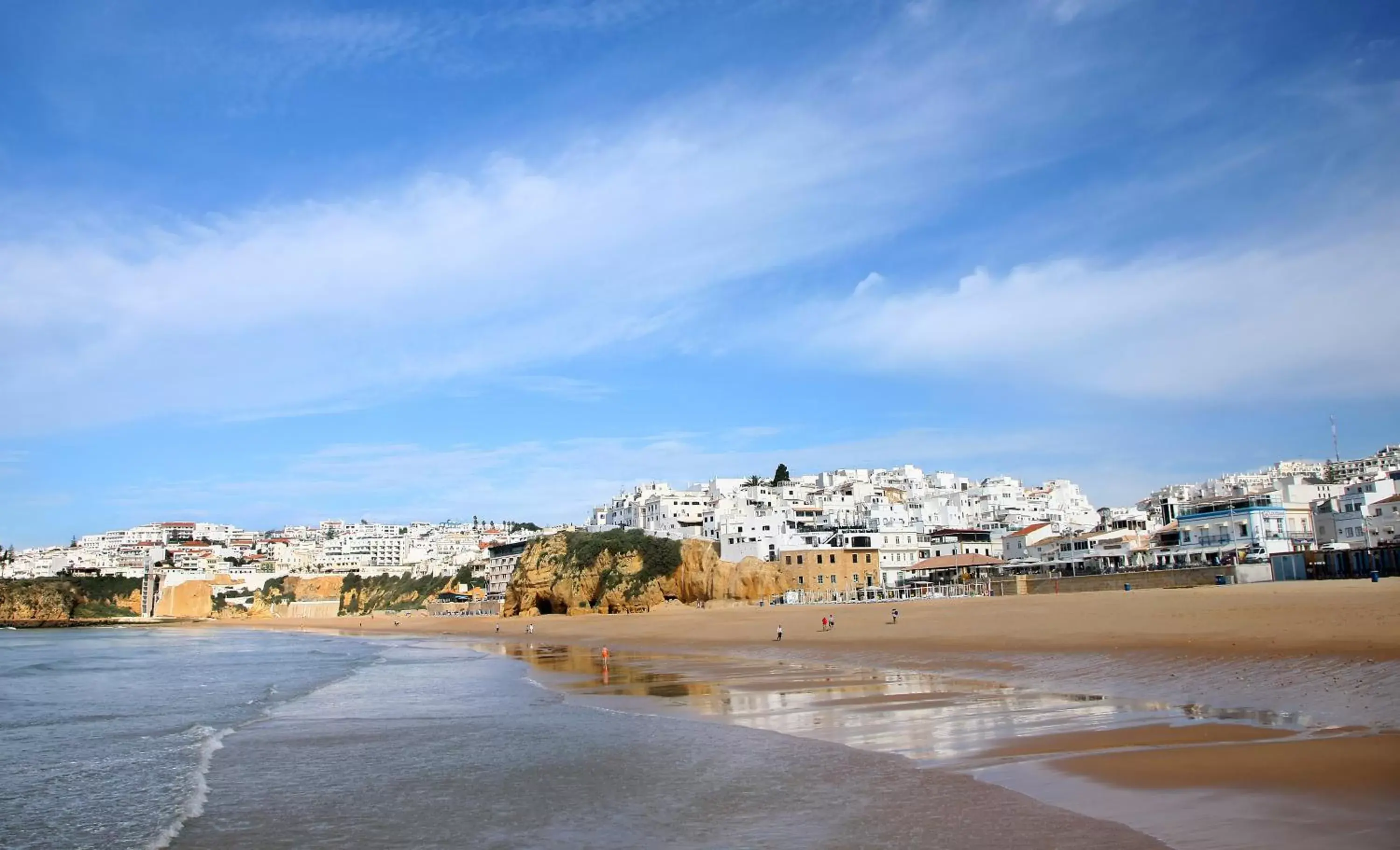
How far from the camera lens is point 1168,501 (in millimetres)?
84625

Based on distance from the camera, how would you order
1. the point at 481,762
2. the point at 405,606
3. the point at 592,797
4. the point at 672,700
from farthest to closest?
the point at 405,606
the point at 672,700
the point at 481,762
the point at 592,797

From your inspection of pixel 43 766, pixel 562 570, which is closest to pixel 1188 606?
pixel 43 766

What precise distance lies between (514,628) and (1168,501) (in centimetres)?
5715

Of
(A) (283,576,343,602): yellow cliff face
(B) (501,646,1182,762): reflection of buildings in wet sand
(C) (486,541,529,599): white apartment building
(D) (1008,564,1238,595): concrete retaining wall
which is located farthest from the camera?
(A) (283,576,343,602): yellow cliff face

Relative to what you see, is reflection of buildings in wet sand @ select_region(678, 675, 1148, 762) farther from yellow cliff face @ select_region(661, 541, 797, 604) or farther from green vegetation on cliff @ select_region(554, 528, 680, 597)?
green vegetation on cliff @ select_region(554, 528, 680, 597)

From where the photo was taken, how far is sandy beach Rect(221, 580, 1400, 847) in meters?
9.45

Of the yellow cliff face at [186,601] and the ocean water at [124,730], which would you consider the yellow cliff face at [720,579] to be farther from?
the yellow cliff face at [186,601]

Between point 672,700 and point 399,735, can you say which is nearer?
point 399,735

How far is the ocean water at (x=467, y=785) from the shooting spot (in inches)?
360

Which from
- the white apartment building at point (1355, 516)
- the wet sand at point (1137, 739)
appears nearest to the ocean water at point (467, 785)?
the wet sand at point (1137, 739)

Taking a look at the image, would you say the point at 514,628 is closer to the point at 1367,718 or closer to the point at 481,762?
the point at 481,762

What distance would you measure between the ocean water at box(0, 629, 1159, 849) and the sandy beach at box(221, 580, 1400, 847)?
44.3 inches

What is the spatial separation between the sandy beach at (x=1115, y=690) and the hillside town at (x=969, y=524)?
66.5ft

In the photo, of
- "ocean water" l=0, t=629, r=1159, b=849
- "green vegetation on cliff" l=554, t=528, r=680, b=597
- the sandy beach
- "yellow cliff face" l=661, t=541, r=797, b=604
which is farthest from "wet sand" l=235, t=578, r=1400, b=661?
"green vegetation on cliff" l=554, t=528, r=680, b=597
